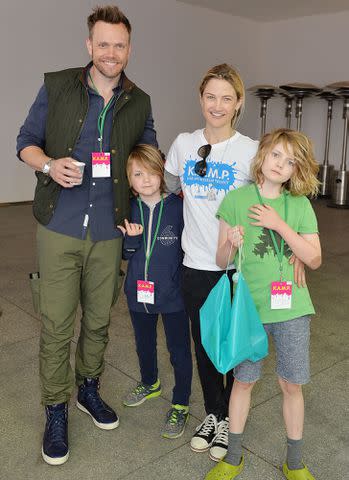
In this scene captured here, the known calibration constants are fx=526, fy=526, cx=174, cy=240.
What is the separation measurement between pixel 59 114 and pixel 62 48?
6.32m

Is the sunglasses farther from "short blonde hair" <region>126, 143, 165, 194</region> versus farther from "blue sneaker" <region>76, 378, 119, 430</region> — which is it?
"blue sneaker" <region>76, 378, 119, 430</region>

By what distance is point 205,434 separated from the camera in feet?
6.91

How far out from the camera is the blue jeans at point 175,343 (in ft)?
7.18

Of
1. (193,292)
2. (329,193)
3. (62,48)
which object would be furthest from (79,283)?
(329,193)

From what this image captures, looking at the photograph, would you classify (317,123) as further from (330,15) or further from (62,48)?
(62,48)

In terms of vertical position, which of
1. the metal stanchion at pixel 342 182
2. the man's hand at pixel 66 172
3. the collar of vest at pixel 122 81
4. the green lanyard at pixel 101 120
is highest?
the collar of vest at pixel 122 81

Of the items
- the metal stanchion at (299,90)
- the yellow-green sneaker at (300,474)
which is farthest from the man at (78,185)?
the metal stanchion at (299,90)

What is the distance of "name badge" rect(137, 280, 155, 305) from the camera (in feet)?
7.02

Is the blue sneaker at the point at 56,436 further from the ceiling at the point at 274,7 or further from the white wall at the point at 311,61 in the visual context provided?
the white wall at the point at 311,61

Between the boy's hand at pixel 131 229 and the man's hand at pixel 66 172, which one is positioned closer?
the man's hand at pixel 66 172

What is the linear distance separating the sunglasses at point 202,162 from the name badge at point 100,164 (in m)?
0.34

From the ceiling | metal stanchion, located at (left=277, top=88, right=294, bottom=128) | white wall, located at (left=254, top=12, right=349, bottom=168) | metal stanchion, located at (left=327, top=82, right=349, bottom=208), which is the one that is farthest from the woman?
white wall, located at (left=254, top=12, right=349, bottom=168)

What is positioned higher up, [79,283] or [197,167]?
[197,167]

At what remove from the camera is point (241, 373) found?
1800 millimetres
